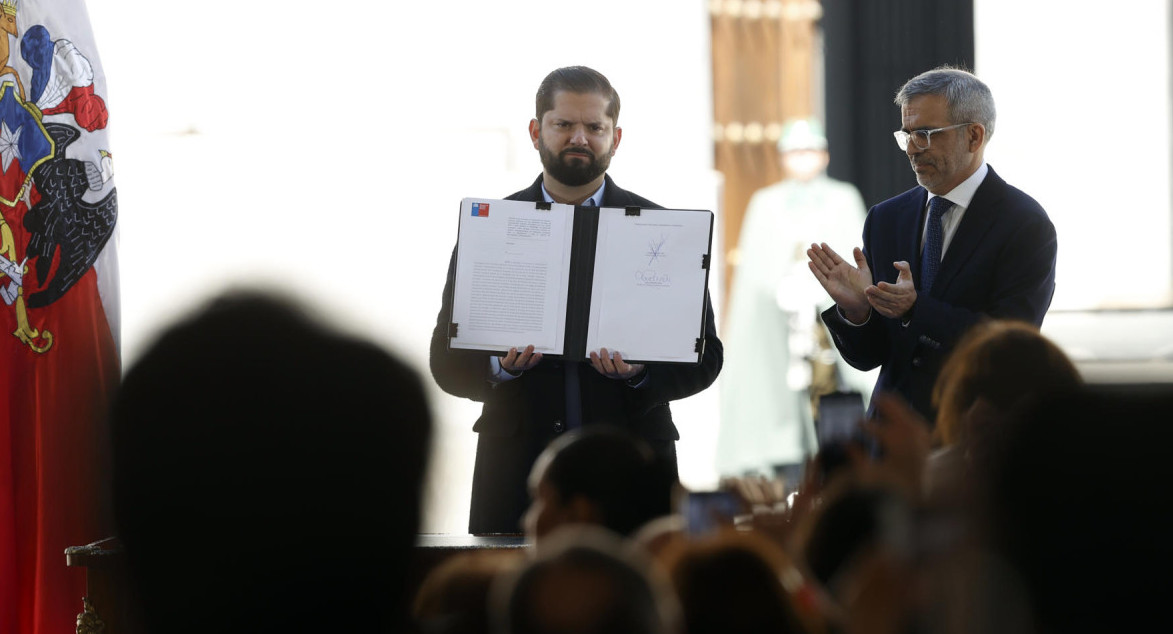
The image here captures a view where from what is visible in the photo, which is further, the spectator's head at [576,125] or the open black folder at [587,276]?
the spectator's head at [576,125]

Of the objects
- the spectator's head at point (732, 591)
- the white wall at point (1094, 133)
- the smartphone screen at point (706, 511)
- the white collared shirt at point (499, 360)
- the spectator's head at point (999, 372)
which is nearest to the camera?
the spectator's head at point (732, 591)

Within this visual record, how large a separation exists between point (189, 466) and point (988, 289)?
7.51 feet

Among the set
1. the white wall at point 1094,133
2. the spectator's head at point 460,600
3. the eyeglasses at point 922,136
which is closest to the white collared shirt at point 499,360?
the eyeglasses at point 922,136

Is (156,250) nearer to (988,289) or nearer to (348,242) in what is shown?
(348,242)

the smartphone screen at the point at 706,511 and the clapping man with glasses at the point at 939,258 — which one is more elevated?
the clapping man with glasses at the point at 939,258

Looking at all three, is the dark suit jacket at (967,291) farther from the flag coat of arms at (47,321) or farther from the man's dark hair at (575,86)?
the flag coat of arms at (47,321)

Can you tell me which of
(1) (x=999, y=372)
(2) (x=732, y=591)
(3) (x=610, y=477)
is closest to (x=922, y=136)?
(1) (x=999, y=372)

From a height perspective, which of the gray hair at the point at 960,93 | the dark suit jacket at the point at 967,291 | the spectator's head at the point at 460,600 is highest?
the gray hair at the point at 960,93

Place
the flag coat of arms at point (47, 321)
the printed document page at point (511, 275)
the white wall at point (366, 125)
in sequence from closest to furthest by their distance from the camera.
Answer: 1. the printed document page at point (511, 275)
2. the flag coat of arms at point (47, 321)
3. the white wall at point (366, 125)

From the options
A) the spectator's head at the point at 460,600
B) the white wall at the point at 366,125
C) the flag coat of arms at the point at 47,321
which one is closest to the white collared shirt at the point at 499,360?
the flag coat of arms at the point at 47,321

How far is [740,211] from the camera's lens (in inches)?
261

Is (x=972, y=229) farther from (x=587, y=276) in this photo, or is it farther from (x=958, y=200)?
(x=587, y=276)

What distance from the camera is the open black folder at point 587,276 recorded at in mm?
2643

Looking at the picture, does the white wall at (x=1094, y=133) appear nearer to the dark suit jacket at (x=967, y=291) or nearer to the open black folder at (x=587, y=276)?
the dark suit jacket at (x=967, y=291)
